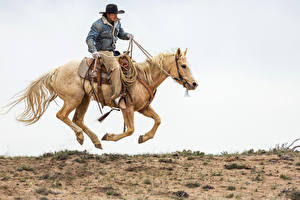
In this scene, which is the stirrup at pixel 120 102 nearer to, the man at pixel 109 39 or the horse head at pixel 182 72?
the man at pixel 109 39

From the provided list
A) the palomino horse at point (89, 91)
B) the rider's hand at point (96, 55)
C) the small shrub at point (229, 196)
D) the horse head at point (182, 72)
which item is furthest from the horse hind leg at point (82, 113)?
the small shrub at point (229, 196)

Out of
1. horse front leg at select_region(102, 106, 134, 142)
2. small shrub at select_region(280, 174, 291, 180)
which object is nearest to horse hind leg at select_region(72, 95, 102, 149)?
horse front leg at select_region(102, 106, 134, 142)

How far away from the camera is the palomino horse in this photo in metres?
12.9

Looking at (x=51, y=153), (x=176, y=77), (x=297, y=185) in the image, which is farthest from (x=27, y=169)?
(x=297, y=185)

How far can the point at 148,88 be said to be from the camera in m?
13.0

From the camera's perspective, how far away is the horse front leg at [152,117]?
43.1ft

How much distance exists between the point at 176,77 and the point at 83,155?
3094 millimetres

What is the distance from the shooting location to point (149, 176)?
12281 millimetres

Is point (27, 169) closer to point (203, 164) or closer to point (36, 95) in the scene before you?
point (36, 95)

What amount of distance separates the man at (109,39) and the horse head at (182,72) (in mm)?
1326

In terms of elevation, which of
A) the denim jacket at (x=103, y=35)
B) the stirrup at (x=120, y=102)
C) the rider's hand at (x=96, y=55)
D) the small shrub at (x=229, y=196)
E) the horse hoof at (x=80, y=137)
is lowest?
the small shrub at (x=229, y=196)

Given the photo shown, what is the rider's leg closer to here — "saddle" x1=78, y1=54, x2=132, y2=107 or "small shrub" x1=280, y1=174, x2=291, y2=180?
"saddle" x1=78, y1=54, x2=132, y2=107

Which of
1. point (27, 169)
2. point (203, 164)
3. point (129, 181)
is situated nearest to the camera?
point (129, 181)

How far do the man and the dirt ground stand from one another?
1734mm
